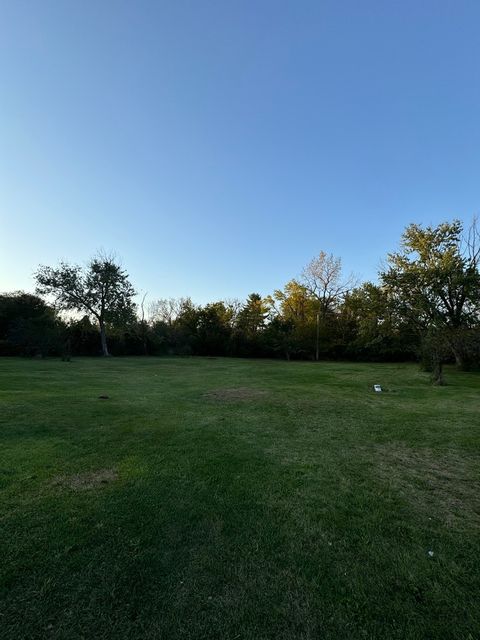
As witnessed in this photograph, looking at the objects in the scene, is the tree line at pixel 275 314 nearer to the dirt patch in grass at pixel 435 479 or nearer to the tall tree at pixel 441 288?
the tall tree at pixel 441 288

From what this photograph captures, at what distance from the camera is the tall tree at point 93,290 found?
2942 centimetres

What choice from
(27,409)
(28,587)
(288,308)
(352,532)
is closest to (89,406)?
(27,409)

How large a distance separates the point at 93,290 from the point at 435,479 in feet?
105

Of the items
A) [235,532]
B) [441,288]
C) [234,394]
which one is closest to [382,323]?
[441,288]

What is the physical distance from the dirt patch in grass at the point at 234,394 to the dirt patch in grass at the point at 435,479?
437 cm

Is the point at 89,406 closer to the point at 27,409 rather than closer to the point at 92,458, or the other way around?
the point at 27,409

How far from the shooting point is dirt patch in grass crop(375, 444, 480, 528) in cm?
285

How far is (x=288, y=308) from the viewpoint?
113 feet

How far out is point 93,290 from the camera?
3028cm

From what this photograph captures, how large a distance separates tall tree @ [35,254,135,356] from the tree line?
96mm

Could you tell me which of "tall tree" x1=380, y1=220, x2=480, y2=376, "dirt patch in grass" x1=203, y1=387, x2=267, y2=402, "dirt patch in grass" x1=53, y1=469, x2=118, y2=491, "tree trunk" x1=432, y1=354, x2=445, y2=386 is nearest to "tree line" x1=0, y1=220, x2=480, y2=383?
"tall tree" x1=380, y1=220, x2=480, y2=376

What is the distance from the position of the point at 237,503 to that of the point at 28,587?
5.34 ft

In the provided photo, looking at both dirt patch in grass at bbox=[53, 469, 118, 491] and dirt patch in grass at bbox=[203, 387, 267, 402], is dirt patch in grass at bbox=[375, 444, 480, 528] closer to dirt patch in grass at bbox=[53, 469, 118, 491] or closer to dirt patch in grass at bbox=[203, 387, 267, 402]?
dirt patch in grass at bbox=[53, 469, 118, 491]

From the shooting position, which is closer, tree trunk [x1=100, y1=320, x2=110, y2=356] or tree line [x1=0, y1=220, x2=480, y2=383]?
tree line [x1=0, y1=220, x2=480, y2=383]
